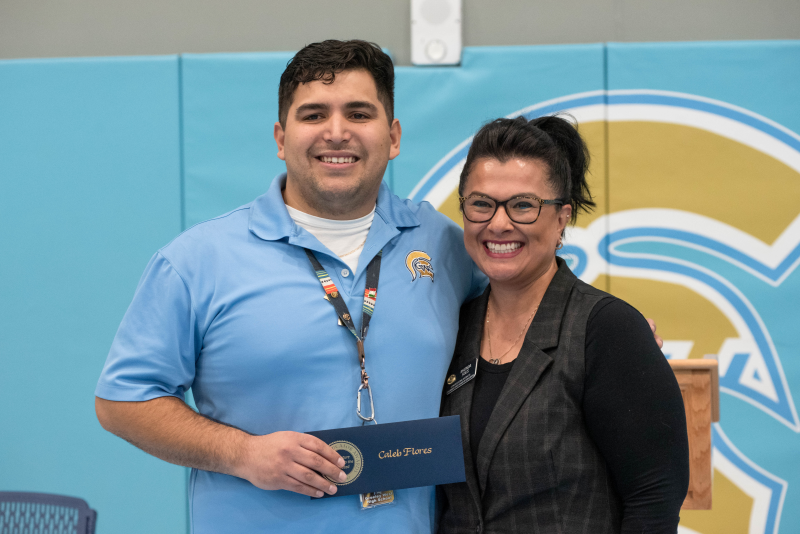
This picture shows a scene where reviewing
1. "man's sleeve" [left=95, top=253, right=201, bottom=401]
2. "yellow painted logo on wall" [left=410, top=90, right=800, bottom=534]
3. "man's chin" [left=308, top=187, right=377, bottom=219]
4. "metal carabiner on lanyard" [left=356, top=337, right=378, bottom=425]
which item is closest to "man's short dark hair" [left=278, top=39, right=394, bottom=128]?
"man's chin" [left=308, top=187, right=377, bottom=219]

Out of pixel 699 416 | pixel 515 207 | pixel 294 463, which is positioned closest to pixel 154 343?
pixel 294 463

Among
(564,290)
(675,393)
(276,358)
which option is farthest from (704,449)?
(276,358)

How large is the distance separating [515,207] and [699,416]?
104 cm

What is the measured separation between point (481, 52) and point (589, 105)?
621 millimetres

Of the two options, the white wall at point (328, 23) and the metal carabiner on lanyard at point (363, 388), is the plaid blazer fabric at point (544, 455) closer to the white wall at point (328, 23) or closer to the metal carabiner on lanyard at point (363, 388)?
the metal carabiner on lanyard at point (363, 388)

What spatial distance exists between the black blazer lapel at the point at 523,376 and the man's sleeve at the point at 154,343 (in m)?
0.76

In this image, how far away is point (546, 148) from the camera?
62.7 inches

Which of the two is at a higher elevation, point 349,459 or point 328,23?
point 328,23

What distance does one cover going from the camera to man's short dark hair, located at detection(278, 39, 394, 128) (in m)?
1.64

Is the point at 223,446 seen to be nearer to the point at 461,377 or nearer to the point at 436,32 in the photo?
the point at 461,377

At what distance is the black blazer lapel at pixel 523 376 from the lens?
57.5 inches

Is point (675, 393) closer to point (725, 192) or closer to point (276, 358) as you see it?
point (276, 358)

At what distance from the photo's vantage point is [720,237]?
313 cm

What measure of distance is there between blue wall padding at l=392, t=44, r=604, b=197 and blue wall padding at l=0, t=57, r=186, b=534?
4.09 ft
